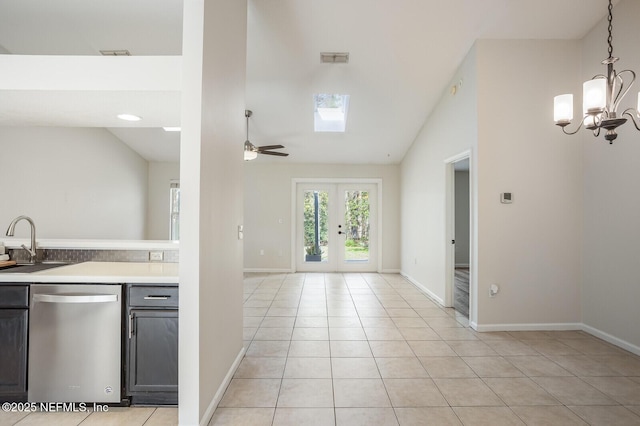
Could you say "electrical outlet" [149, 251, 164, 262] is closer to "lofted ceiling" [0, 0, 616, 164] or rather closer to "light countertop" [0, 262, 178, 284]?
"light countertop" [0, 262, 178, 284]

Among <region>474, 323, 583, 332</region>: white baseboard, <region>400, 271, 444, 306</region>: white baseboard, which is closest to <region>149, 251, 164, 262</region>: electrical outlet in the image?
<region>474, 323, 583, 332</region>: white baseboard

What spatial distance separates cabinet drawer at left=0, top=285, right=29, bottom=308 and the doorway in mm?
4045

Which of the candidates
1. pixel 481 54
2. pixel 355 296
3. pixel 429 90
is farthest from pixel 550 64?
pixel 355 296

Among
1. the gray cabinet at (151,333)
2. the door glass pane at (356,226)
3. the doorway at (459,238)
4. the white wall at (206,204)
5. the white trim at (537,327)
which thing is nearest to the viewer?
the white wall at (206,204)

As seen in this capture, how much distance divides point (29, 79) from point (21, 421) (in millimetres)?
2200

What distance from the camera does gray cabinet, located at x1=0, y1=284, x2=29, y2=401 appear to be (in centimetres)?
192

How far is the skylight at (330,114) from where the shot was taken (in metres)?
5.13

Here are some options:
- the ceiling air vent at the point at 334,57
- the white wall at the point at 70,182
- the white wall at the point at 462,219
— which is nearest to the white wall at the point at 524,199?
the ceiling air vent at the point at 334,57

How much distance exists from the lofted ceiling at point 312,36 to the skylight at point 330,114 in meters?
0.63

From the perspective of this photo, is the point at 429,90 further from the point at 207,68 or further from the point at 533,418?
the point at 533,418

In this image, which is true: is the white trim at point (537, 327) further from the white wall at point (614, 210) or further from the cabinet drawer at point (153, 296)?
the cabinet drawer at point (153, 296)

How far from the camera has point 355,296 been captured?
A: 15.7ft

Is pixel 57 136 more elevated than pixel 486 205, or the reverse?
pixel 57 136

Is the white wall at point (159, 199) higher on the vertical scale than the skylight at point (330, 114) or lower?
lower
